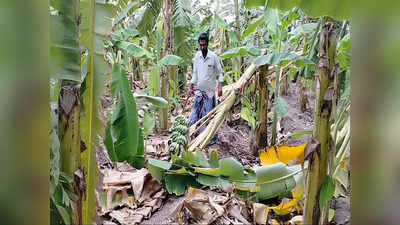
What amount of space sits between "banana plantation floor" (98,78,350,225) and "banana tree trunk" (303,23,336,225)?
35 cm

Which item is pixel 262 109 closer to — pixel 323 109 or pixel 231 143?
pixel 231 143

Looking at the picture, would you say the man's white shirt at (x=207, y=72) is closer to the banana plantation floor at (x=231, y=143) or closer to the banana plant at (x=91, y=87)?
the banana plantation floor at (x=231, y=143)

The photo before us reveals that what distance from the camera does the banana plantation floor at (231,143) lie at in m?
1.18

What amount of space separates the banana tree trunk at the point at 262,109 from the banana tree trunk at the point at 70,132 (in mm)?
1516

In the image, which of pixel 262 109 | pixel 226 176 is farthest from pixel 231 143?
pixel 226 176

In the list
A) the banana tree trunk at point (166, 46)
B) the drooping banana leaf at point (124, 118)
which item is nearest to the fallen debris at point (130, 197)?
the drooping banana leaf at point (124, 118)

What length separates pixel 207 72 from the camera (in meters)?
2.39

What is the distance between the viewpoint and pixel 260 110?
2094mm

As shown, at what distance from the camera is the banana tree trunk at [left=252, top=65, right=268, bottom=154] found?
2039 millimetres

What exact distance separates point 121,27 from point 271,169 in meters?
1.91

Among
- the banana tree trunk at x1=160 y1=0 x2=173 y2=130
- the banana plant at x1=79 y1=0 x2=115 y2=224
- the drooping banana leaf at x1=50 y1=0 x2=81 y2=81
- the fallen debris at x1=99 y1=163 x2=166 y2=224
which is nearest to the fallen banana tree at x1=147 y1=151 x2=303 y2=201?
the fallen debris at x1=99 y1=163 x2=166 y2=224

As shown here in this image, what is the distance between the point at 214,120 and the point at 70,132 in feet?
4.43
